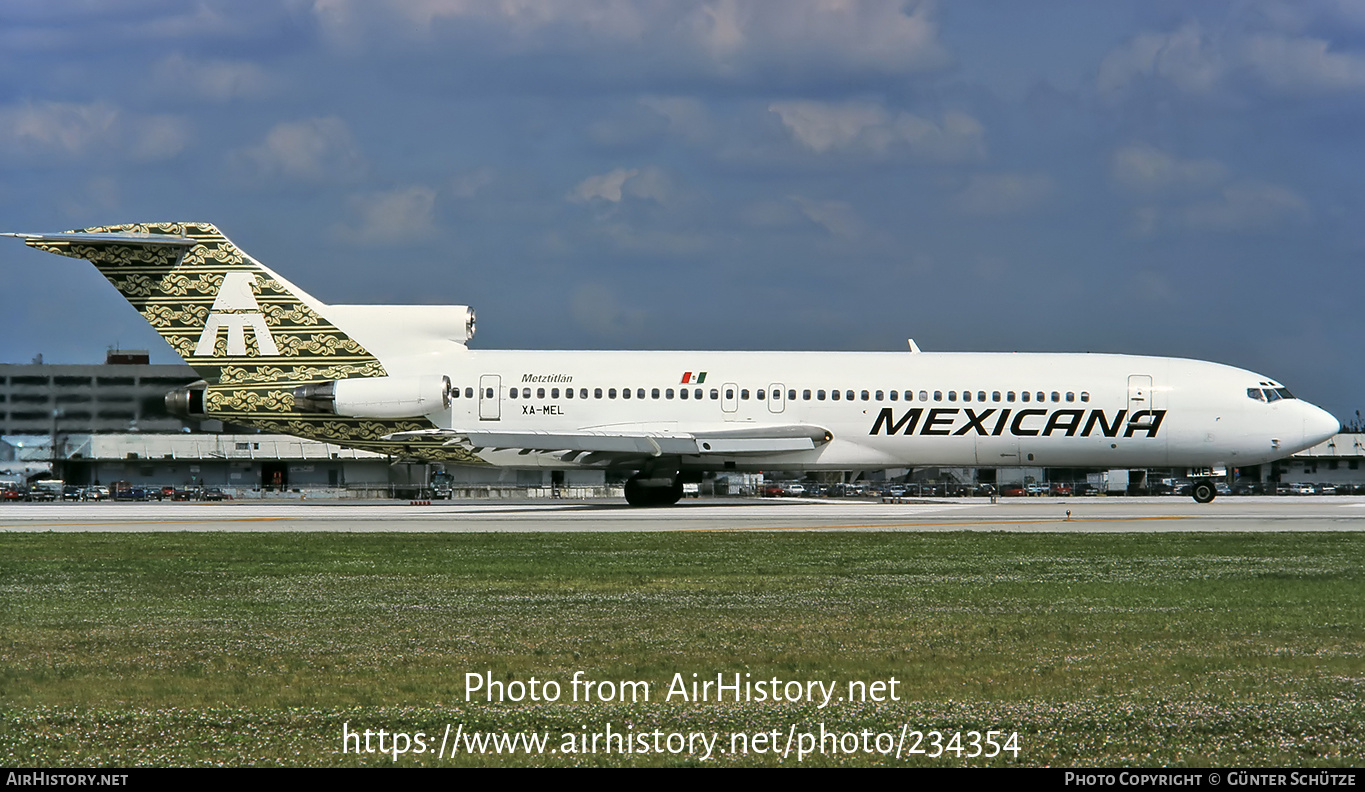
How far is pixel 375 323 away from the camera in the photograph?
36531 mm

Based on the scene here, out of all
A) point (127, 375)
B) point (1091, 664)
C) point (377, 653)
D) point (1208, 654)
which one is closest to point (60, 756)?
point (377, 653)

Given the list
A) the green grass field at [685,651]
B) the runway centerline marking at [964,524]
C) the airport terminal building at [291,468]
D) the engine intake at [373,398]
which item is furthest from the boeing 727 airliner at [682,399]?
the green grass field at [685,651]

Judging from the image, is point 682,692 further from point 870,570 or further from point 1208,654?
point 870,570

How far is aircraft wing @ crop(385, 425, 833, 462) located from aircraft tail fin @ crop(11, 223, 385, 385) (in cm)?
355

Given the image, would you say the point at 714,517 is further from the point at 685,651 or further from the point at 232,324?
the point at 685,651

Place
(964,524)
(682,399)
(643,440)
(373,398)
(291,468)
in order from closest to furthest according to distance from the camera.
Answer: (964,524) → (643,440) → (373,398) → (682,399) → (291,468)

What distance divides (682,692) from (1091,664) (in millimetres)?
3303

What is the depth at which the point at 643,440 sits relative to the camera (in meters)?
34.2

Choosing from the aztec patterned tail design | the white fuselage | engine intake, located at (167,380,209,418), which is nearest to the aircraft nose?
the white fuselage

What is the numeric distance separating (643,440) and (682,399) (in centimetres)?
214

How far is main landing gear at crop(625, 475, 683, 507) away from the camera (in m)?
36.6

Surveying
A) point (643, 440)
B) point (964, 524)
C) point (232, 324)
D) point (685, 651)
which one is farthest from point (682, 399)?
point (685, 651)

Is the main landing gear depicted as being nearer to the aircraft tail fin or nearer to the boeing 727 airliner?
the boeing 727 airliner

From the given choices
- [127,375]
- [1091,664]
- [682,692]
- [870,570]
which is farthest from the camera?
[127,375]
